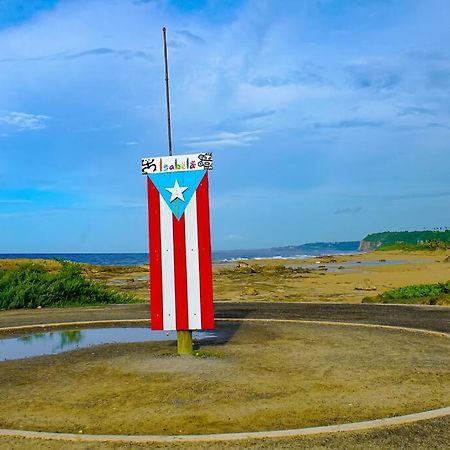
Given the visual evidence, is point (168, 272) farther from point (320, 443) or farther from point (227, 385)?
point (320, 443)

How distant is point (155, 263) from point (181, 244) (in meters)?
0.51

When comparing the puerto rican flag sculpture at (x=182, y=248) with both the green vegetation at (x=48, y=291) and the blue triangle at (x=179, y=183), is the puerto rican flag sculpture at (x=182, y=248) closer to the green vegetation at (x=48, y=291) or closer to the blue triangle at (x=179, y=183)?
the blue triangle at (x=179, y=183)

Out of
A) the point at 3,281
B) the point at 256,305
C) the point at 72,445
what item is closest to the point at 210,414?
the point at 72,445

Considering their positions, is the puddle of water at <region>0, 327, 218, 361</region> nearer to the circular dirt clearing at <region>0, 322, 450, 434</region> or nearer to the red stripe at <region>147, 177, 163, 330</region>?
the circular dirt clearing at <region>0, 322, 450, 434</region>

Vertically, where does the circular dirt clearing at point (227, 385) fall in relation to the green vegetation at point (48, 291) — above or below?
below

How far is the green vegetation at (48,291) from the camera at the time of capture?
1720 cm

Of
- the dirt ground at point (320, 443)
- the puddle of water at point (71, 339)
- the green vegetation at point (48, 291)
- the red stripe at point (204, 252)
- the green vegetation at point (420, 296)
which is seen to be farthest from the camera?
the green vegetation at point (48, 291)

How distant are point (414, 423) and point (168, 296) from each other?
429 centimetres

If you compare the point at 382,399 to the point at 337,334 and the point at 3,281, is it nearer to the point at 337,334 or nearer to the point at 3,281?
the point at 337,334

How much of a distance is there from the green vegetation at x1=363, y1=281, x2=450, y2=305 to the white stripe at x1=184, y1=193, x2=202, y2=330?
938 centimetres

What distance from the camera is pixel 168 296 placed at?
27.6 ft

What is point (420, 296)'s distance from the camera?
17.1 metres

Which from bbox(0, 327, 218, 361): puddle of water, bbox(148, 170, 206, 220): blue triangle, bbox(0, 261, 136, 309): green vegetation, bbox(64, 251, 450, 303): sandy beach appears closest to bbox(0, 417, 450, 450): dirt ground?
bbox(148, 170, 206, 220): blue triangle

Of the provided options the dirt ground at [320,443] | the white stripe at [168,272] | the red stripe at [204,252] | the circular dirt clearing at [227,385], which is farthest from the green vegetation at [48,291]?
the dirt ground at [320,443]
